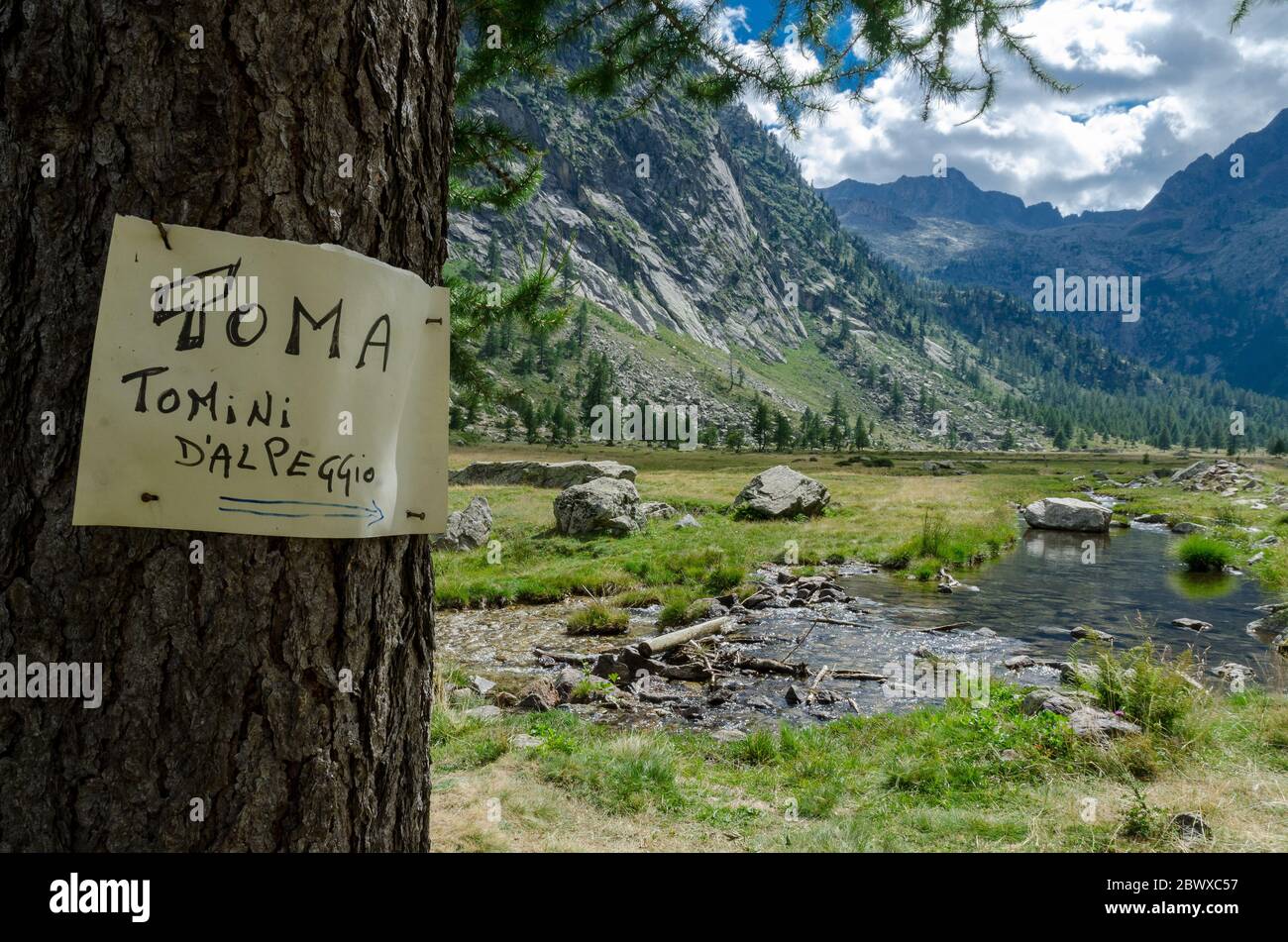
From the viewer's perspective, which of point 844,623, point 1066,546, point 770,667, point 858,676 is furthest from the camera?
point 1066,546

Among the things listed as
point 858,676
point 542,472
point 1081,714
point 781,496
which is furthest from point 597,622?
point 542,472

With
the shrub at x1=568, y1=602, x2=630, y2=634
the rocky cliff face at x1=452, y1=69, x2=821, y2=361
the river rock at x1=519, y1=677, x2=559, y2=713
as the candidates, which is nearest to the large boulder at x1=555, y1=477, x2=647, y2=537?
the shrub at x1=568, y1=602, x2=630, y2=634

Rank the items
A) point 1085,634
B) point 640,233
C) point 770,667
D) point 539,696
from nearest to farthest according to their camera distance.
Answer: point 539,696
point 770,667
point 1085,634
point 640,233

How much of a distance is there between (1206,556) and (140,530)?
21.5 metres

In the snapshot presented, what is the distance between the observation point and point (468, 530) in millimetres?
16844

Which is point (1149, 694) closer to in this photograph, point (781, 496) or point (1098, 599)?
point (1098, 599)

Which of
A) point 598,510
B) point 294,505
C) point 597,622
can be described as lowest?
point 597,622

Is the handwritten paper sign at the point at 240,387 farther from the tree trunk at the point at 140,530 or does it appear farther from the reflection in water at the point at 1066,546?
the reflection in water at the point at 1066,546

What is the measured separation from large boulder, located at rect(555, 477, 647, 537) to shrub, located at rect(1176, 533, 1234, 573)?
13.4 metres

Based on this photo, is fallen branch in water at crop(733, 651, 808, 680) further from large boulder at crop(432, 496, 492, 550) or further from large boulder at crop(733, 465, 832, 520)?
large boulder at crop(733, 465, 832, 520)

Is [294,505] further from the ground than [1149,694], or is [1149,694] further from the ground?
[294,505]

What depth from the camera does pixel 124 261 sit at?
4.40 ft

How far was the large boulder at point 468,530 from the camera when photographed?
16453 mm

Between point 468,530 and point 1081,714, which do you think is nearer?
point 1081,714
